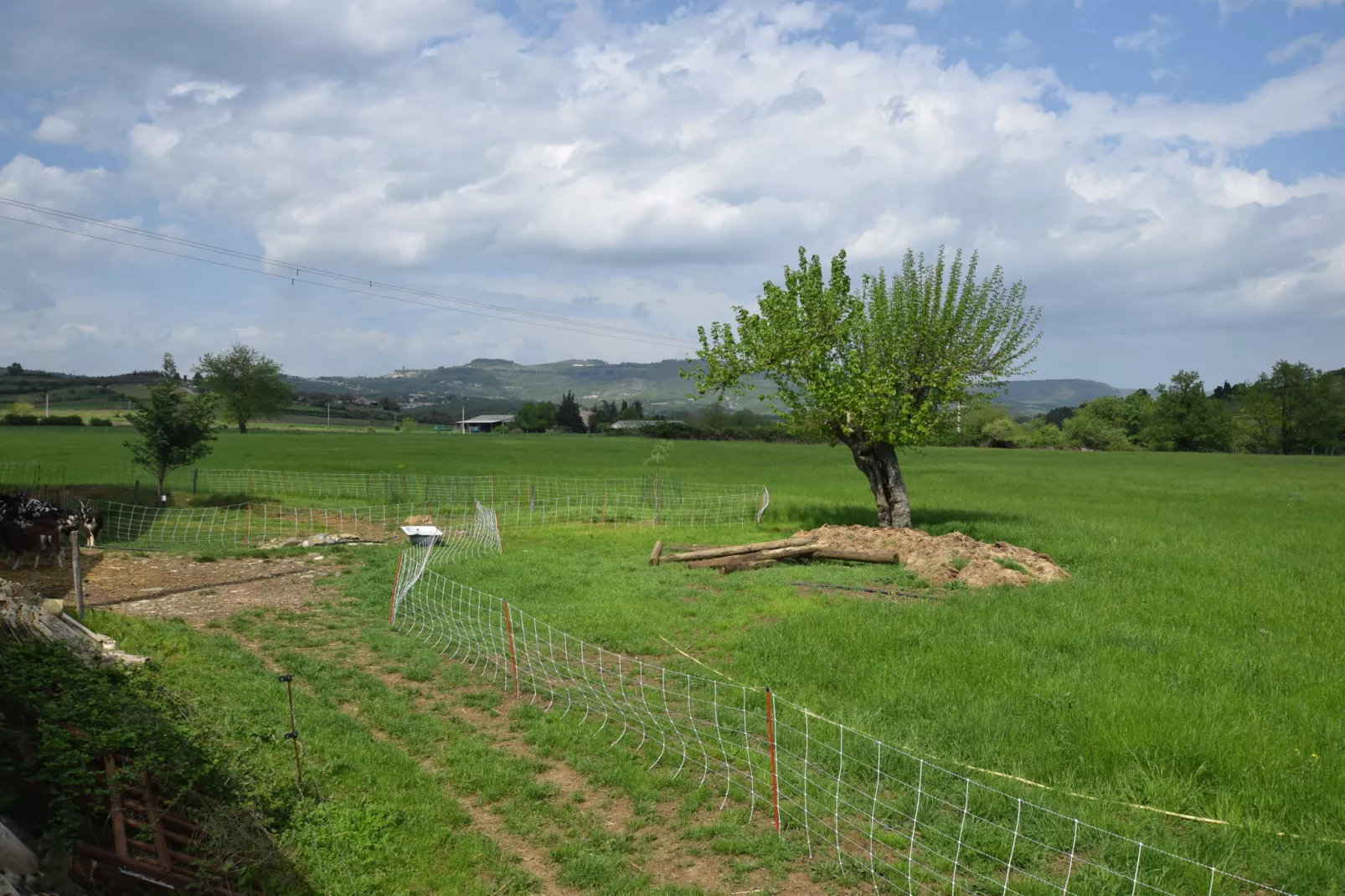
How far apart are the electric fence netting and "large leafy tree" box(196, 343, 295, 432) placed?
100238 mm

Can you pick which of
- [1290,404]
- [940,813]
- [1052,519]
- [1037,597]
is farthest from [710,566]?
[1290,404]

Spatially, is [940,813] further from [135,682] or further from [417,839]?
[135,682]

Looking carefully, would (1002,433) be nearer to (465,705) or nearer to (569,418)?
(569,418)

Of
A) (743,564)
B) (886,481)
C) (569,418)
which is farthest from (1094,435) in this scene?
(743,564)

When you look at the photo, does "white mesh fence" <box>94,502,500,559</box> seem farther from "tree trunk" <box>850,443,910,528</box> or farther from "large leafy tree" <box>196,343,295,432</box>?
"large leafy tree" <box>196,343,295,432</box>

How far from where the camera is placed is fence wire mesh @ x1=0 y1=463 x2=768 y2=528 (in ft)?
95.1

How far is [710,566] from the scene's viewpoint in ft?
62.1

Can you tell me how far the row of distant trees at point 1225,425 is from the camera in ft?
322

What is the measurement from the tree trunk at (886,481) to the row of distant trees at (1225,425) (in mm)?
70961

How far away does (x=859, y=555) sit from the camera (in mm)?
19250

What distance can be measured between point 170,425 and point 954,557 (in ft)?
85.6

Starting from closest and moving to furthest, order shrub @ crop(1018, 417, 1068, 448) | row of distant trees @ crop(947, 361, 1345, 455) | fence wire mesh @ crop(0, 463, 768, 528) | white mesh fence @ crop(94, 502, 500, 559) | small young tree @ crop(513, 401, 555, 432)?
white mesh fence @ crop(94, 502, 500, 559) → fence wire mesh @ crop(0, 463, 768, 528) → row of distant trees @ crop(947, 361, 1345, 455) → shrub @ crop(1018, 417, 1068, 448) → small young tree @ crop(513, 401, 555, 432)

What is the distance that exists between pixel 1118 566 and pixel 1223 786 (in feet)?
39.4

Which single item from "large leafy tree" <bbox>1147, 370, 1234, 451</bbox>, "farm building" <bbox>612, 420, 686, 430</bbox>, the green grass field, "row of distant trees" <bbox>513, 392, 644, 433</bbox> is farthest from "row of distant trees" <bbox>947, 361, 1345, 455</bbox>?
the green grass field
